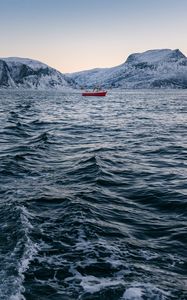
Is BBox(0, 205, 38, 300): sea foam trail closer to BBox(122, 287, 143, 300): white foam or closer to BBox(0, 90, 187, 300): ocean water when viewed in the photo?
BBox(0, 90, 187, 300): ocean water

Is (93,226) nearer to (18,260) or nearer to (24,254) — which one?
(24,254)

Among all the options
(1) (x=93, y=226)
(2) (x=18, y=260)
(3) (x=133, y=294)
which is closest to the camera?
(3) (x=133, y=294)

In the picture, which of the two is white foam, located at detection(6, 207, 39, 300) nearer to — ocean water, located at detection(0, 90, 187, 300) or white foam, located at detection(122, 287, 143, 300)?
ocean water, located at detection(0, 90, 187, 300)

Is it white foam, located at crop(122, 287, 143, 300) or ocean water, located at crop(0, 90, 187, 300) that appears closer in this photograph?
white foam, located at crop(122, 287, 143, 300)

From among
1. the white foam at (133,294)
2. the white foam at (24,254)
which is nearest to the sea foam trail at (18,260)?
the white foam at (24,254)

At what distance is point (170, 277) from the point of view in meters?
8.93

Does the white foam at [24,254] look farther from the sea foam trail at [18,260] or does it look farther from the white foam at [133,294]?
the white foam at [133,294]

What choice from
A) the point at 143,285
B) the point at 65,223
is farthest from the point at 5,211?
the point at 143,285

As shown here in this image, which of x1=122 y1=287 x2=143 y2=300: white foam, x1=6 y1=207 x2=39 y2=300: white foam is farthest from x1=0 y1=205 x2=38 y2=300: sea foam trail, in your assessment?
x1=122 y1=287 x2=143 y2=300: white foam

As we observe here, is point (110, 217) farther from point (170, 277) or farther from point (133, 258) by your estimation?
point (170, 277)

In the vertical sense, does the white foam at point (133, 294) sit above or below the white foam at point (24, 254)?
below

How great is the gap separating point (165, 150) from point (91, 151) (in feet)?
18.2

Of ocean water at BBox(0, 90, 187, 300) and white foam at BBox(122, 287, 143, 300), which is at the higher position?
ocean water at BBox(0, 90, 187, 300)

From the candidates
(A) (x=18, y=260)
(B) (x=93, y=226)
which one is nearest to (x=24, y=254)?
(A) (x=18, y=260)
